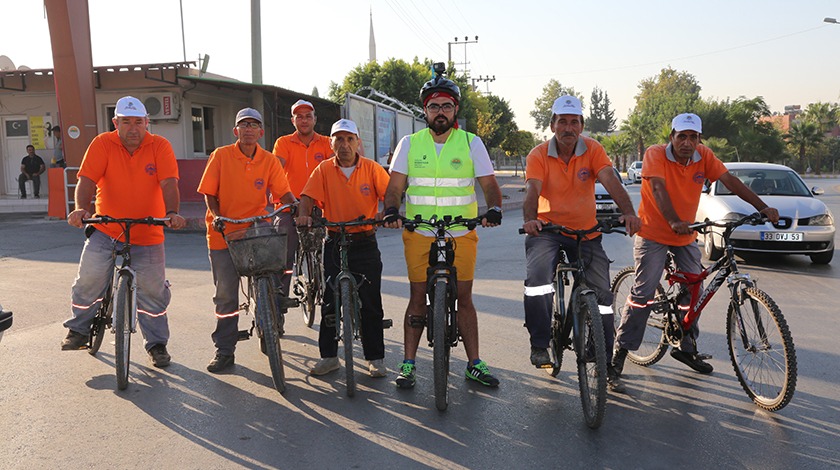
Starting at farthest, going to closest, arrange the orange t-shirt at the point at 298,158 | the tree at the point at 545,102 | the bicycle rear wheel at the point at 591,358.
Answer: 1. the tree at the point at 545,102
2. the orange t-shirt at the point at 298,158
3. the bicycle rear wheel at the point at 591,358

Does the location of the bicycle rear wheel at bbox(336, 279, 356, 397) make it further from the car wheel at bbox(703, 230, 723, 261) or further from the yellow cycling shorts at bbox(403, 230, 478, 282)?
the car wheel at bbox(703, 230, 723, 261)

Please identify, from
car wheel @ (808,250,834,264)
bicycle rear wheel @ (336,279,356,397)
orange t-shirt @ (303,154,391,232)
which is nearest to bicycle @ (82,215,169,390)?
orange t-shirt @ (303,154,391,232)

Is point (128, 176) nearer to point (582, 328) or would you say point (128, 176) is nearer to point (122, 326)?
point (122, 326)

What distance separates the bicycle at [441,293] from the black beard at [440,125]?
1.95 feet

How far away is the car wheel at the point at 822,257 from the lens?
10289mm

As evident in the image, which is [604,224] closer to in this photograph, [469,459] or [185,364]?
[469,459]

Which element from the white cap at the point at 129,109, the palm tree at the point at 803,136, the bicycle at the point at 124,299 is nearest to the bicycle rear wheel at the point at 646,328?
the bicycle at the point at 124,299

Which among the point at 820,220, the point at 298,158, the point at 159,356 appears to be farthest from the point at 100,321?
the point at 820,220

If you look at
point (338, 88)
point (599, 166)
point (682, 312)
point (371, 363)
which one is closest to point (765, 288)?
point (682, 312)

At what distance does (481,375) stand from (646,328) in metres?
1.45

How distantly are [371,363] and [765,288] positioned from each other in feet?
18.7

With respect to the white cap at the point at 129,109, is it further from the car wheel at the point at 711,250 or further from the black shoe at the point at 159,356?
the car wheel at the point at 711,250

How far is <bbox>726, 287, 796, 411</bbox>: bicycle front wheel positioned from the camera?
13.6ft

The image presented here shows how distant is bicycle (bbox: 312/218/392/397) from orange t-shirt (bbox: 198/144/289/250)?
815 millimetres
